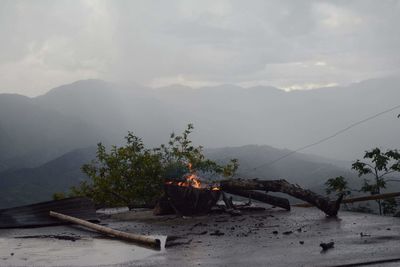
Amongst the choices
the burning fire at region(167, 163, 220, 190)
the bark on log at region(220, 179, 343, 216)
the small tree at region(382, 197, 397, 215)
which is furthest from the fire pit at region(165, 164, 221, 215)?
the small tree at region(382, 197, 397, 215)

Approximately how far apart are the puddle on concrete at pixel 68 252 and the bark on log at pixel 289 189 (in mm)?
4656

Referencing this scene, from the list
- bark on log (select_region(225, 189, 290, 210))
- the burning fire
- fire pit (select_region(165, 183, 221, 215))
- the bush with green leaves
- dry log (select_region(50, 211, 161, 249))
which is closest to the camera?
dry log (select_region(50, 211, 161, 249))

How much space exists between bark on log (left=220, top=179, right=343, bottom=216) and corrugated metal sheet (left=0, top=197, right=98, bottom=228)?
3.98 meters

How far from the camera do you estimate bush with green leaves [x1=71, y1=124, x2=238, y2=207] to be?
2047cm

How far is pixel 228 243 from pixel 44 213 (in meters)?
6.71

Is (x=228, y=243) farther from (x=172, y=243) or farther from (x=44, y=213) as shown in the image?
(x=44, y=213)

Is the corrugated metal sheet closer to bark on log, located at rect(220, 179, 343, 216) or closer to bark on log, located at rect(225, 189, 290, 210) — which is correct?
bark on log, located at rect(220, 179, 343, 216)

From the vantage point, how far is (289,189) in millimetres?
12352

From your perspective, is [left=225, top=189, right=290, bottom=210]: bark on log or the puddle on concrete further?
[left=225, top=189, right=290, bottom=210]: bark on log

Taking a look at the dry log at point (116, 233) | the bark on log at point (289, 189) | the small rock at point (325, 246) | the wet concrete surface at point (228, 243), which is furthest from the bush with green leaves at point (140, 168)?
the small rock at point (325, 246)

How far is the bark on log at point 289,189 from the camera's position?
11.9 meters

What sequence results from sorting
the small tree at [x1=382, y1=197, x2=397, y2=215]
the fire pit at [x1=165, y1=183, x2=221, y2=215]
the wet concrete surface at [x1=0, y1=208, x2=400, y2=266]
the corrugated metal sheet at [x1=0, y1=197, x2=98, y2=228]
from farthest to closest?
the small tree at [x1=382, y1=197, x2=397, y2=215] < the fire pit at [x1=165, y1=183, x2=221, y2=215] < the corrugated metal sheet at [x1=0, y1=197, x2=98, y2=228] < the wet concrete surface at [x1=0, y1=208, x2=400, y2=266]

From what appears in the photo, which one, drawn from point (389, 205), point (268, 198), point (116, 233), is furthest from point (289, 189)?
point (389, 205)

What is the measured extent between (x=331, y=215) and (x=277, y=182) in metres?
1.69
